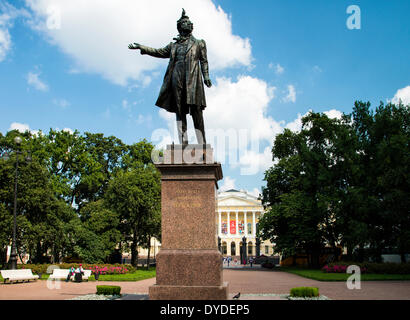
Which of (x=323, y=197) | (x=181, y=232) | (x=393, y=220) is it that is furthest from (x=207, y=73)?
(x=323, y=197)

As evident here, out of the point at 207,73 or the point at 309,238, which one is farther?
the point at 309,238

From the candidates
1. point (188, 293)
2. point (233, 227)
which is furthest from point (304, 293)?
point (233, 227)

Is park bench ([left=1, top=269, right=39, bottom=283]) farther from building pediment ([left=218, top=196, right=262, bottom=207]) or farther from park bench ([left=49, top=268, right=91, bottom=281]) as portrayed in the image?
building pediment ([left=218, top=196, right=262, bottom=207])

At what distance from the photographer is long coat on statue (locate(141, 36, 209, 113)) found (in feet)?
32.9

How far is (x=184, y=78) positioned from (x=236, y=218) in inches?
3746

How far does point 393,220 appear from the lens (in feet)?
90.3

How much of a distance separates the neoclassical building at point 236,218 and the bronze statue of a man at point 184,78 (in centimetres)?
9275

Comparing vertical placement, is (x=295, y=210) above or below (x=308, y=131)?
below

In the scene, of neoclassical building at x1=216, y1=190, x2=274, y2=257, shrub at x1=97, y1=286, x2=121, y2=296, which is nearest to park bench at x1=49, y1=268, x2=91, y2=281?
shrub at x1=97, y1=286, x2=121, y2=296

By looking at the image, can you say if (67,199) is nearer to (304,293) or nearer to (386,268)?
(386,268)

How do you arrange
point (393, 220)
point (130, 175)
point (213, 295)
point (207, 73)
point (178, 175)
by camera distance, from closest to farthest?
point (213, 295)
point (178, 175)
point (207, 73)
point (393, 220)
point (130, 175)

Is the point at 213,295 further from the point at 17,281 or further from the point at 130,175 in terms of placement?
the point at 130,175

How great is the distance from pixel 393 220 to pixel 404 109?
1059cm

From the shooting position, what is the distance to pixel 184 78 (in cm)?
1014
